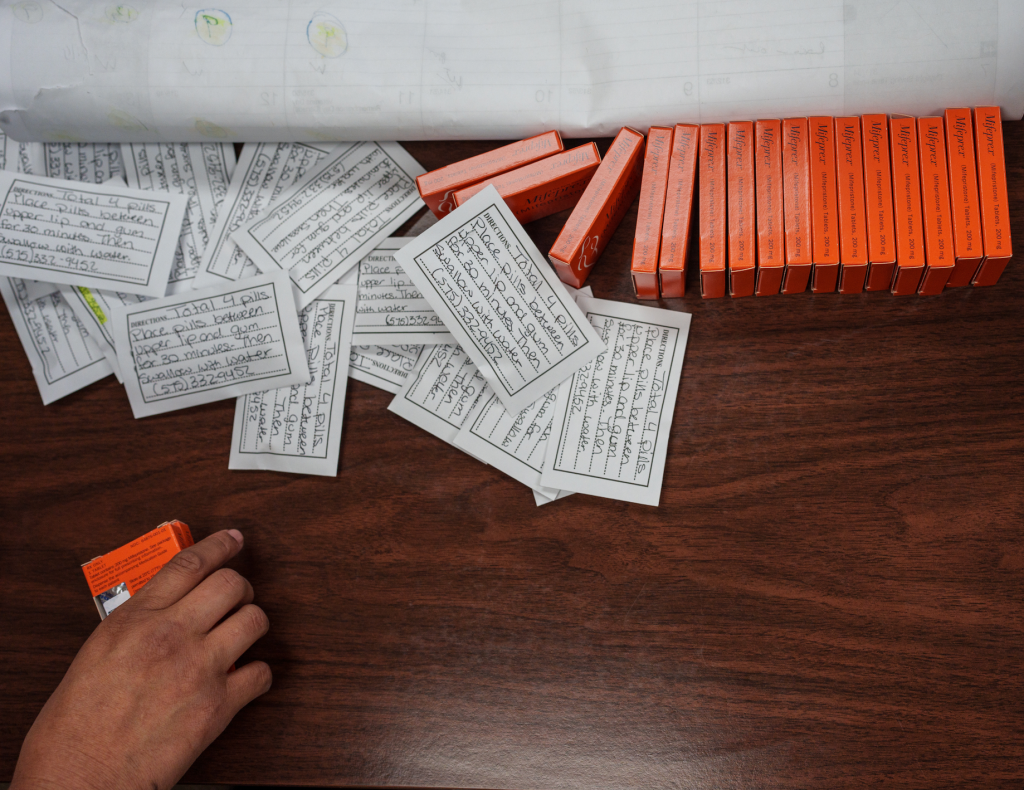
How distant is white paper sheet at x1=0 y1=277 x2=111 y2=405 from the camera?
87 cm

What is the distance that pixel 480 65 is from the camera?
788 millimetres

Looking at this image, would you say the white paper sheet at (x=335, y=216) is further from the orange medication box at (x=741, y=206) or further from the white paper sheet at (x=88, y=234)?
the orange medication box at (x=741, y=206)

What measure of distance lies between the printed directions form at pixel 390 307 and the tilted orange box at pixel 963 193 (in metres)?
0.54

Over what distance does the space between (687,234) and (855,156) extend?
19 cm

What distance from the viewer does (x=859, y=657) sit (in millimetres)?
734

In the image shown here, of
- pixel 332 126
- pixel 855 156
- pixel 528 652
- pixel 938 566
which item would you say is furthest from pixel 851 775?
pixel 332 126

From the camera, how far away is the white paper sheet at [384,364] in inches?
32.6

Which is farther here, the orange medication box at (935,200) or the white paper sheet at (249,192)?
the white paper sheet at (249,192)

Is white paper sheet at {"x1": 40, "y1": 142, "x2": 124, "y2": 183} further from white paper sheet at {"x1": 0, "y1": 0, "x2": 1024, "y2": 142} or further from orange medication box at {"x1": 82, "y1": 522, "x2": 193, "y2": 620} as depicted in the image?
orange medication box at {"x1": 82, "y1": 522, "x2": 193, "y2": 620}

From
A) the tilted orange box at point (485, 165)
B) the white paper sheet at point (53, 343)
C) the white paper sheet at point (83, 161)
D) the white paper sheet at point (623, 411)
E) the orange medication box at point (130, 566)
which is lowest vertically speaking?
the orange medication box at point (130, 566)

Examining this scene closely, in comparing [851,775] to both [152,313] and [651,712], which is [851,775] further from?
[152,313]

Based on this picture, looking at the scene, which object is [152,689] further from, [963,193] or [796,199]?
[963,193]

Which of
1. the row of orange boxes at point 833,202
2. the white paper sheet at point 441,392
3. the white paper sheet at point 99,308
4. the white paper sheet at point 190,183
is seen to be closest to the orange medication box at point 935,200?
the row of orange boxes at point 833,202

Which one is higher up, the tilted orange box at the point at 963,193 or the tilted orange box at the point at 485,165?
the tilted orange box at the point at 485,165
